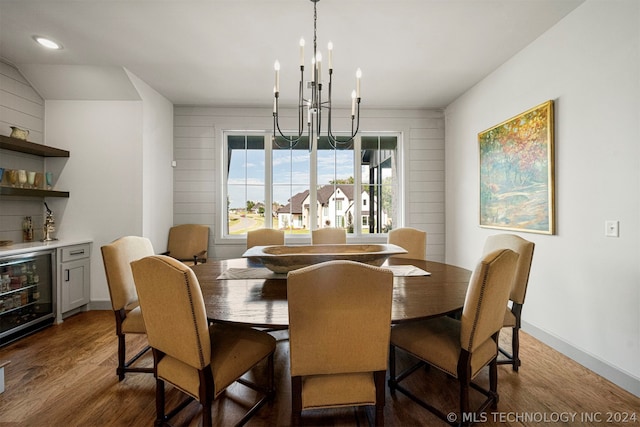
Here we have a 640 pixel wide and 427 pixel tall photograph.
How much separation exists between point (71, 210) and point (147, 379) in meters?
2.48

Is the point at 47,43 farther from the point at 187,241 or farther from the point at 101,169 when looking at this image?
the point at 187,241

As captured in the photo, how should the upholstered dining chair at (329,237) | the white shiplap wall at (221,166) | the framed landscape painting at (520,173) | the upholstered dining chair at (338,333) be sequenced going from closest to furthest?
1. the upholstered dining chair at (338,333)
2. the framed landscape painting at (520,173)
3. the upholstered dining chair at (329,237)
4. the white shiplap wall at (221,166)

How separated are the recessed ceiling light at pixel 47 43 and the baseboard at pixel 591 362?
17.0ft

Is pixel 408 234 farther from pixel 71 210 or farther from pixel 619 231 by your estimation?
pixel 71 210

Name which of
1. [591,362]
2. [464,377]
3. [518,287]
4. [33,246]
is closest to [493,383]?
[464,377]

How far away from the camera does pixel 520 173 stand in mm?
2725

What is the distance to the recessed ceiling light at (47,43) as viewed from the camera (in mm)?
2509

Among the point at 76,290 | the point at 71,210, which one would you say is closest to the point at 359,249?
the point at 76,290

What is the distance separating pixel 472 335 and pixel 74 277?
3853 millimetres

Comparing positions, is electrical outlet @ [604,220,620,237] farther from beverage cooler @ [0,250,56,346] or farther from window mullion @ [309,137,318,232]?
beverage cooler @ [0,250,56,346]

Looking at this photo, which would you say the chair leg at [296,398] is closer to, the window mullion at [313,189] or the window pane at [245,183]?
the window mullion at [313,189]

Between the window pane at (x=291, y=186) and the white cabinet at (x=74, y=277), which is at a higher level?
the window pane at (x=291, y=186)

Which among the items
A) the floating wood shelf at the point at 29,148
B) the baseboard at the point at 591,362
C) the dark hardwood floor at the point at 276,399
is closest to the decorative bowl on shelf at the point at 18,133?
the floating wood shelf at the point at 29,148

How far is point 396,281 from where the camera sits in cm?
191
